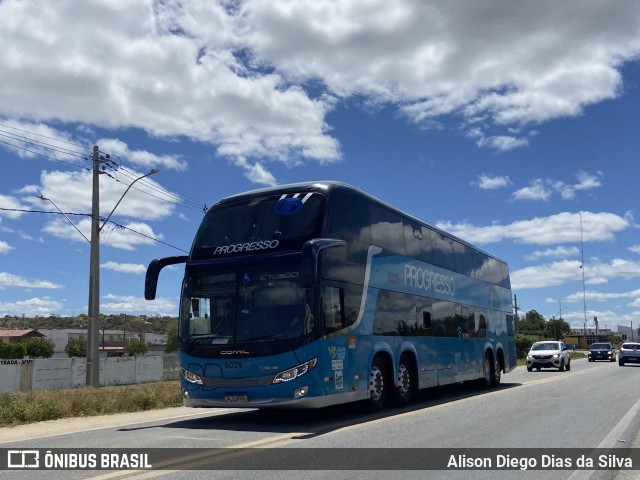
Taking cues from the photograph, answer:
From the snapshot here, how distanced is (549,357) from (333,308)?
82.8ft

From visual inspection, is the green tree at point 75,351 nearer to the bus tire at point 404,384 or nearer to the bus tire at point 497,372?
the bus tire at point 497,372

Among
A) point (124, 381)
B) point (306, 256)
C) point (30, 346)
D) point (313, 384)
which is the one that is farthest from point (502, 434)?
point (30, 346)

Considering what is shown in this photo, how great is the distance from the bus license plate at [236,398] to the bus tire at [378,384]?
2774 millimetres

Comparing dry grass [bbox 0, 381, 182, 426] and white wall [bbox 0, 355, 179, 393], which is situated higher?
dry grass [bbox 0, 381, 182, 426]

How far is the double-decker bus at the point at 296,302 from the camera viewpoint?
10.7 meters

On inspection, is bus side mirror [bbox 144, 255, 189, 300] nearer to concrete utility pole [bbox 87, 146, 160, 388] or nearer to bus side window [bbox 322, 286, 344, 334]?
bus side window [bbox 322, 286, 344, 334]

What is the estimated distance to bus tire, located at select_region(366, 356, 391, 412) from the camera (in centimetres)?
1272

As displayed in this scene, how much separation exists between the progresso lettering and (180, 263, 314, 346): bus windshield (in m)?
0.39

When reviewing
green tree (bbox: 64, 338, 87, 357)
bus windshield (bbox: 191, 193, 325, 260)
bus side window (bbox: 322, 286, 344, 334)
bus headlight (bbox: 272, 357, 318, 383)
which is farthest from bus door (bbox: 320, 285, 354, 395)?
green tree (bbox: 64, 338, 87, 357)

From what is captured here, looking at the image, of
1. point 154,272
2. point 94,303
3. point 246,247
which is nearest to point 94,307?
point 94,303

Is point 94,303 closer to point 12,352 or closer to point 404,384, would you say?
point 404,384

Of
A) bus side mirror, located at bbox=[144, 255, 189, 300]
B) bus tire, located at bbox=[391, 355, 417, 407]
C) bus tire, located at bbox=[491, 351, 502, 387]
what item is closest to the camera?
bus side mirror, located at bbox=[144, 255, 189, 300]

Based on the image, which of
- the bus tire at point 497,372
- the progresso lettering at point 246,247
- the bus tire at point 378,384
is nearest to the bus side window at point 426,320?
the bus tire at point 378,384

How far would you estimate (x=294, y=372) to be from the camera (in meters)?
10.6
